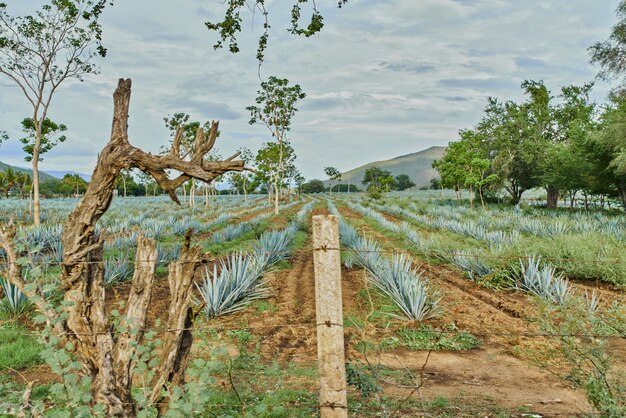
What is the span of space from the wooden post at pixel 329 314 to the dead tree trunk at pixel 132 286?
3.05ft

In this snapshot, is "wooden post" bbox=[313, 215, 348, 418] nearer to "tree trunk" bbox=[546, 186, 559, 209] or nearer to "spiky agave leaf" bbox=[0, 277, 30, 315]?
"spiky agave leaf" bbox=[0, 277, 30, 315]

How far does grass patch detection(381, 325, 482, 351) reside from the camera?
5.73m

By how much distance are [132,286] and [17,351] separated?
318cm

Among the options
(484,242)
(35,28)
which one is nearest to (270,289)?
(484,242)

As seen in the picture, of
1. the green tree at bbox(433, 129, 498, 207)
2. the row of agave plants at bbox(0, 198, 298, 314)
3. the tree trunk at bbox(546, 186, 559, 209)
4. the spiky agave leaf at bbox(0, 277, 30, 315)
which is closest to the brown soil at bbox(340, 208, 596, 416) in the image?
the row of agave plants at bbox(0, 198, 298, 314)

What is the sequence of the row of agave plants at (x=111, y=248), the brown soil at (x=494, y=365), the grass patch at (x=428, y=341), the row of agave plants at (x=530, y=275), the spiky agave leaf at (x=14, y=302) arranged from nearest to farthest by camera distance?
the brown soil at (x=494, y=365), the grass patch at (x=428, y=341), the row of agave plants at (x=111, y=248), the spiky agave leaf at (x=14, y=302), the row of agave plants at (x=530, y=275)

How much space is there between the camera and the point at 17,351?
5102 mm

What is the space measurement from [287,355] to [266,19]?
181 inches

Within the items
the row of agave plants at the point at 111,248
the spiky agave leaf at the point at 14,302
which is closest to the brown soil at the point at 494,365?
the row of agave plants at the point at 111,248

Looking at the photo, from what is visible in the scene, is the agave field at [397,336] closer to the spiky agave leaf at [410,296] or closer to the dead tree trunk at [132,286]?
the spiky agave leaf at [410,296]

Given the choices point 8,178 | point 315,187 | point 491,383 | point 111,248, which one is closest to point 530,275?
point 491,383

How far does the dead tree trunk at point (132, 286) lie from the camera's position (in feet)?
9.58

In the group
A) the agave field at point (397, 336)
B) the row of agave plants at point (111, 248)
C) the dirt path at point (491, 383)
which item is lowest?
the dirt path at point (491, 383)

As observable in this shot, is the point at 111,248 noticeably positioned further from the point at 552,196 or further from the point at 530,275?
the point at 552,196
